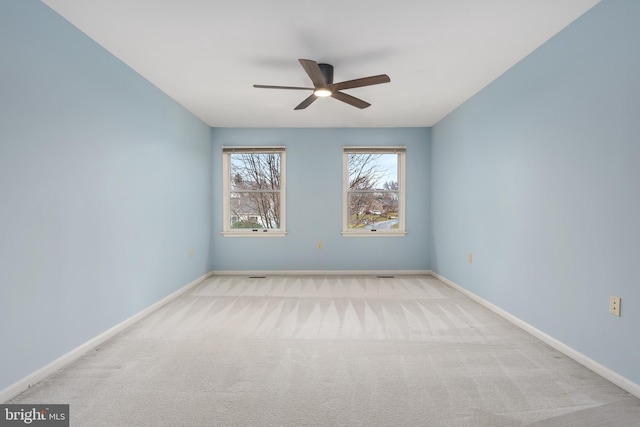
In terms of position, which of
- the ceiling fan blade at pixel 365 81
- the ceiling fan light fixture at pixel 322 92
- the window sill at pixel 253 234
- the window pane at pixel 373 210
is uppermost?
the ceiling fan light fixture at pixel 322 92

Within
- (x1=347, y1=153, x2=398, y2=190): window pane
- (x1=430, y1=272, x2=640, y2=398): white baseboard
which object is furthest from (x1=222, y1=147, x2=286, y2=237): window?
(x1=430, y1=272, x2=640, y2=398): white baseboard

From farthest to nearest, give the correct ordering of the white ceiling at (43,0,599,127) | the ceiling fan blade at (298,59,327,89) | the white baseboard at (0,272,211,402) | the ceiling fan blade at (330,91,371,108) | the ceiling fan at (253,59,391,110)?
the ceiling fan blade at (330,91,371,108) < the ceiling fan at (253,59,391,110) < the ceiling fan blade at (298,59,327,89) < the white ceiling at (43,0,599,127) < the white baseboard at (0,272,211,402)

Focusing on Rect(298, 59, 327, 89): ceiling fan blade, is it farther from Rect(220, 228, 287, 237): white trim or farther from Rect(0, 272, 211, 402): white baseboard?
Rect(220, 228, 287, 237): white trim

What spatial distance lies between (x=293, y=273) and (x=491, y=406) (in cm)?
378

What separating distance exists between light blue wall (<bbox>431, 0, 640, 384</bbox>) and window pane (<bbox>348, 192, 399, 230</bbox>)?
1.77 m

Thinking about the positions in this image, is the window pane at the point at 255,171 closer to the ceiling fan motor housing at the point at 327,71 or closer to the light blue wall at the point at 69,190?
the light blue wall at the point at 69,190

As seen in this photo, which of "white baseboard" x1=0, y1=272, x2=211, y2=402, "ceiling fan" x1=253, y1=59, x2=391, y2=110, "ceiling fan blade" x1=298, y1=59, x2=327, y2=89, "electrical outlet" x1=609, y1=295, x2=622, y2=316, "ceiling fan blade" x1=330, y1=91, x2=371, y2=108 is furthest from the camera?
"ceiling fan blade" x1=330, y1=91, x2=371, y2=108

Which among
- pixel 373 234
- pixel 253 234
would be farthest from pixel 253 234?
pixel 373 234

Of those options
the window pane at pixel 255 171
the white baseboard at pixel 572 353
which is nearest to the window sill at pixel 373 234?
the window pane at pixel 255 171

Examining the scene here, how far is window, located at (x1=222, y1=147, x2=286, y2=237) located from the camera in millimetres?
5332

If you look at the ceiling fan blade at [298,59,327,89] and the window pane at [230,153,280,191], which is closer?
the ceiling fan blade at [298,59,327,89]

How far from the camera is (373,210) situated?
540cm

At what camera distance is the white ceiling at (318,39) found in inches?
84.6

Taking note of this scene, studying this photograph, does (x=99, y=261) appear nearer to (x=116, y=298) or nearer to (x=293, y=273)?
(x=116, y=298)
